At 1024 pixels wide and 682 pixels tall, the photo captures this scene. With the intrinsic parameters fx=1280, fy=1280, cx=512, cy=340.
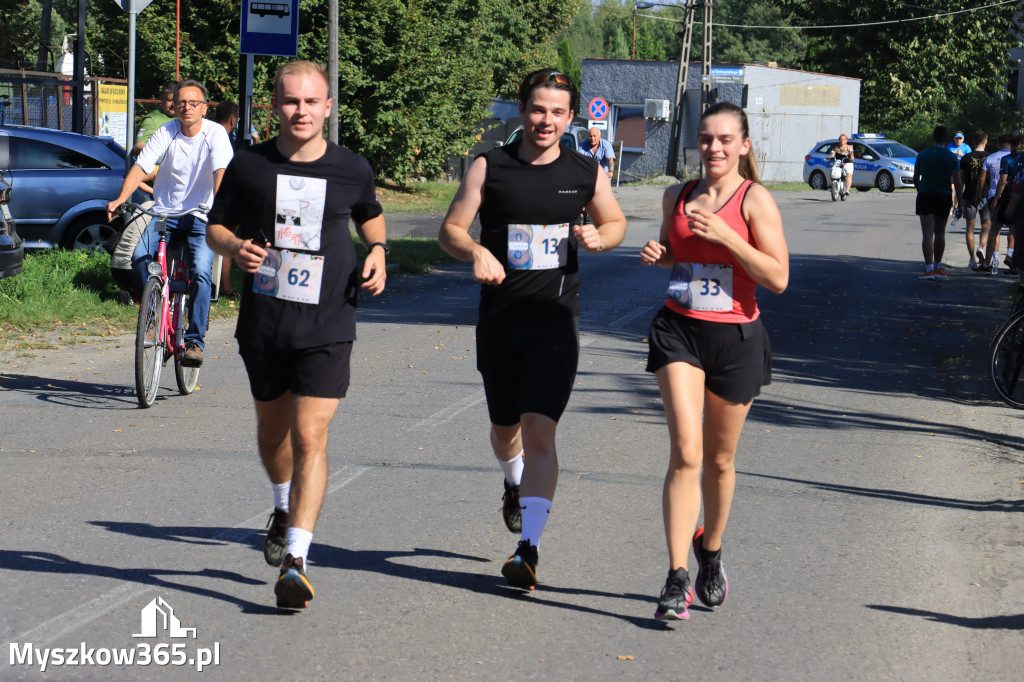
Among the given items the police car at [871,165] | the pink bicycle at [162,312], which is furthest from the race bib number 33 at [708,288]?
the police car at [871,165]

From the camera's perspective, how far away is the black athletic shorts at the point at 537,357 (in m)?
4.86

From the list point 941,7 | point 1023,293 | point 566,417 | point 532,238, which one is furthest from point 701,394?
point 941,7

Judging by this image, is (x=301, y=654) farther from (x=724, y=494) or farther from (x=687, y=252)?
(x=687, y=252)

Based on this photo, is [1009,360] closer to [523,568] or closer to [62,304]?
[523,568]

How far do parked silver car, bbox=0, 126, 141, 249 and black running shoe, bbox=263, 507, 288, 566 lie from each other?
10289 mm

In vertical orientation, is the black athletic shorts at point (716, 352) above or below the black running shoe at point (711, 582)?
above

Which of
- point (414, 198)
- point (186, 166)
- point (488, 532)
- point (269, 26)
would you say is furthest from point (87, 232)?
point (414, 198)

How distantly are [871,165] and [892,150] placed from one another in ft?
3.14

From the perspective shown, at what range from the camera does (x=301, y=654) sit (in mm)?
4211

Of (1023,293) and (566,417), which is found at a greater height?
(1023,293)

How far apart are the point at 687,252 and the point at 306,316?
1.41 m

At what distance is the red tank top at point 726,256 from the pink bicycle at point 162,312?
4.48 m

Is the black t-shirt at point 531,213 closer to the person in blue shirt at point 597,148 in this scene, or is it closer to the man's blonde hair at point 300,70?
the man's blonde hair at point 300,70

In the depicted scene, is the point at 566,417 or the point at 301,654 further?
the point at 566,417
